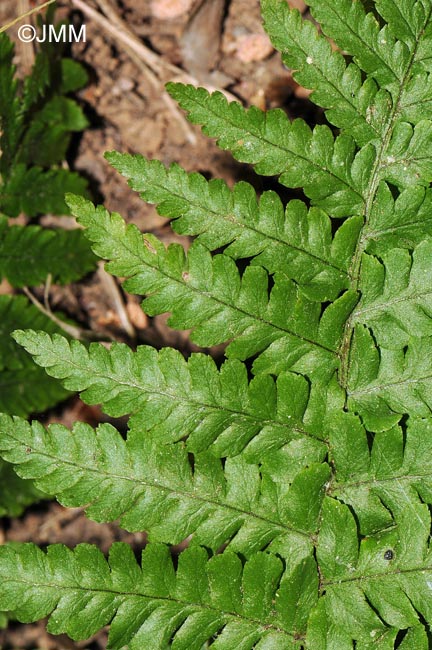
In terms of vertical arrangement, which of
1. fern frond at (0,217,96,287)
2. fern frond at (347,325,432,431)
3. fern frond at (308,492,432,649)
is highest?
fern frond at (0,217,96,287)

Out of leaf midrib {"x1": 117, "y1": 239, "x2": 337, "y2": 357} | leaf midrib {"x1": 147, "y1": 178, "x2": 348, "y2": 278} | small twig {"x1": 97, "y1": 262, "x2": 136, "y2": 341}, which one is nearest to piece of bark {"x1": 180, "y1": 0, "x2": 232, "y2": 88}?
small twig {"x1": 97, "y1": 262, "x2": 136, "y2": 341}

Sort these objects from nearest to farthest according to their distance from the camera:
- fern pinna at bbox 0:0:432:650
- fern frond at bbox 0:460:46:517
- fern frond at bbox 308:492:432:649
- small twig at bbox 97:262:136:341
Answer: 1. fern frond at bbox 308:492:432:649
2. fern pinna at bbox 0:0:432:650
3. fern frond at bbox 0:460:46:517
4. small twig at bbox 97:262:136:341

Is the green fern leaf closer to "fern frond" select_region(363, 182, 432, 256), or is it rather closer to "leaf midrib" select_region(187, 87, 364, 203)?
"leaf midrib" select_region(187, 87, 364, 203)

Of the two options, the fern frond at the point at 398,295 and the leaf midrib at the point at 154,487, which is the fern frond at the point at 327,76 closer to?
the fern frond at the point at 398,295

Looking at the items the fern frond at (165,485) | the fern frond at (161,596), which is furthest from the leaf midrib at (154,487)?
the fern frond at (161,596)

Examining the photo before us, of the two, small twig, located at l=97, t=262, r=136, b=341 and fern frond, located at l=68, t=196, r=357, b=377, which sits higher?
fern frond, located at l=68, t=196, r=357, b=377

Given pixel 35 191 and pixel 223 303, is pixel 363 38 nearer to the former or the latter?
pixel 223 303
